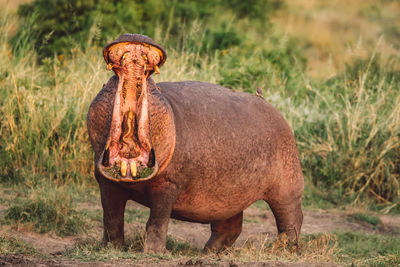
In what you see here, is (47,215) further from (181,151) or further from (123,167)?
(123,167)

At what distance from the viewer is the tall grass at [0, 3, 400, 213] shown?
7168 mm

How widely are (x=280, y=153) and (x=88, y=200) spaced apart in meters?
2.40

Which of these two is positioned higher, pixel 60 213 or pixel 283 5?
→ pixel 283 5

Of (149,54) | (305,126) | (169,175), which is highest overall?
(149,54)

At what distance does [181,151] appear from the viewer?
13.7 feet

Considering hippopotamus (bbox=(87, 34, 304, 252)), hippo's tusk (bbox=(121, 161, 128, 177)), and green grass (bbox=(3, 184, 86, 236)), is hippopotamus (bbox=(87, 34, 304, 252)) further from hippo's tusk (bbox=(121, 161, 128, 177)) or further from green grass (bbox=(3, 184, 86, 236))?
green grass (bbox=(3, 184, 86, 236))

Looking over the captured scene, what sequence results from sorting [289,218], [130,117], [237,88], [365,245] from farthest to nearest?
[237,88], [365,245], [289,218], [130,117]

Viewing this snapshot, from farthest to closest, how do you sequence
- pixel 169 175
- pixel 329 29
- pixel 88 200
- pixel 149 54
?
1. pixel 329 29
2. pixel 88 200
3. pixel 169 175
4. pixel 149 54

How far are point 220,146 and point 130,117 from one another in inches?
39.3

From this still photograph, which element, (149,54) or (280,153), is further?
(280,153)

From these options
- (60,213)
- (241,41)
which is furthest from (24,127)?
(241,41)

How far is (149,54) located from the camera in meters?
3.71

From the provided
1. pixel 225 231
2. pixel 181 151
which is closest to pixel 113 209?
pixel 181 151

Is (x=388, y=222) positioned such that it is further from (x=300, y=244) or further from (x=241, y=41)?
(x=241, y=41)
